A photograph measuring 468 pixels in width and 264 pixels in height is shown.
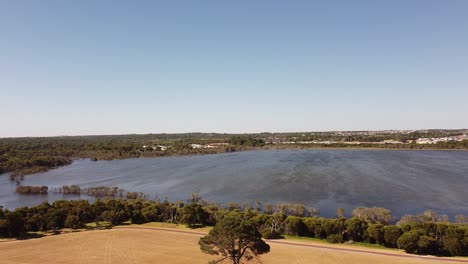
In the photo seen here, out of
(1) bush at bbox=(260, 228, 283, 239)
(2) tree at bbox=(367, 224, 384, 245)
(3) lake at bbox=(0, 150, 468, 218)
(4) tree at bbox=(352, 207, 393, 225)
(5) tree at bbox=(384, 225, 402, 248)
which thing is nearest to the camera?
(5) tree at bbox=(384, 225, 402, 248)

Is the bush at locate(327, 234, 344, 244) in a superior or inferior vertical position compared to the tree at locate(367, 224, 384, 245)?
inferior

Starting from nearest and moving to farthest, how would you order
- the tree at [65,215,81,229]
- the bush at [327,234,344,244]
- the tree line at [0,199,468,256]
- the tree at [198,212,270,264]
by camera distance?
the tree at [198,212,270,264] → the tree line at [0,199,468,256] → the bush at [327,234,344,244] → the tree at [65,215,81,229]

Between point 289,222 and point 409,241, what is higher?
point 409,241

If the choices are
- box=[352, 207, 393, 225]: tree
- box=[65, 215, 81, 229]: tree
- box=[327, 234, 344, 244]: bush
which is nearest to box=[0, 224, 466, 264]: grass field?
box=[327, 234, 344, 244]: bush

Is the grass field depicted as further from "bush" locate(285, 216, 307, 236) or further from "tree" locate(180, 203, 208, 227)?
"tree" locate(180, 203, 208, 227)

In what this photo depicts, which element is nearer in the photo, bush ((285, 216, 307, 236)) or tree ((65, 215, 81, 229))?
bush ((285, 216, 307, 236))

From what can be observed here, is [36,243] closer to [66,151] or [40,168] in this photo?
[40,168]

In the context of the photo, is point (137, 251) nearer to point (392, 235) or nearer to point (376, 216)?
point (392, 235)

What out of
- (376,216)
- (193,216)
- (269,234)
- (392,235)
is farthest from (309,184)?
(392,235)
